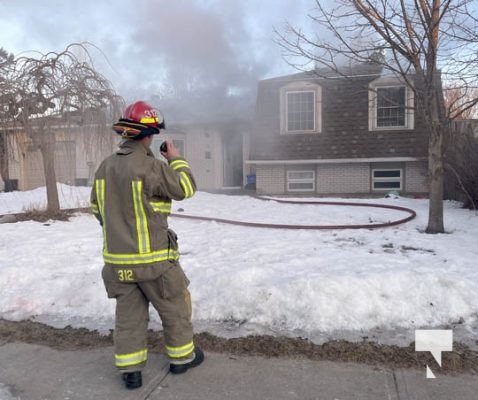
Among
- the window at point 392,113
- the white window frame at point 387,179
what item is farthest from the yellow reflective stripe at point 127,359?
the window at point 392,113

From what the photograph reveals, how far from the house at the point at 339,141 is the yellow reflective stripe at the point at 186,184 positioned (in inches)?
449

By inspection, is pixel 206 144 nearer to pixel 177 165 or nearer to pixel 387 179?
pixel 387 179

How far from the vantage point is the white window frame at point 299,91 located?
14.4m

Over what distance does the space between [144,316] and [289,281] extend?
152cm

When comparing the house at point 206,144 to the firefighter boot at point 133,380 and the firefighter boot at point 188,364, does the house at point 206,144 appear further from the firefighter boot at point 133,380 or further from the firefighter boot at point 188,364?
the firefighter boot at point 133,380

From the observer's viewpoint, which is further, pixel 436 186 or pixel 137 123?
pixel 436 186

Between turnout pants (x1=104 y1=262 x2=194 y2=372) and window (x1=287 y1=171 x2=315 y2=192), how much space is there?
468 inches

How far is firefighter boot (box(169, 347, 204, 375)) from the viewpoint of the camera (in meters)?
2.78

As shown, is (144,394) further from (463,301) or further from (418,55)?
(418,55)

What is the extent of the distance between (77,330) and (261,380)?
1575mm

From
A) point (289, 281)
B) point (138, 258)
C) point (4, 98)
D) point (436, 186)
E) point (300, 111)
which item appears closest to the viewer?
point (138, 258)

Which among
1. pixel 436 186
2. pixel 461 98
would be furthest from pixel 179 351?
pixel 461 98

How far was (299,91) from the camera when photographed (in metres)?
14.6

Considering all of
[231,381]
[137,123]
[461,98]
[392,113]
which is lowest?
[231,381]
